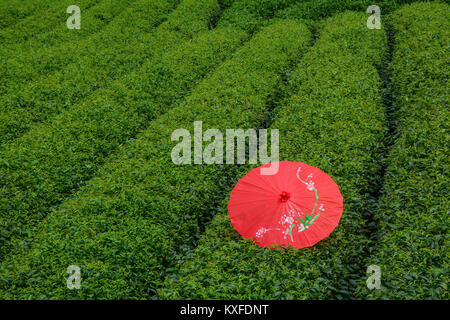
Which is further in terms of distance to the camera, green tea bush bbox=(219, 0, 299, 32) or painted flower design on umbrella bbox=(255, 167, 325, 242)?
green tea bush bbox=(219, 0, 299, 32)

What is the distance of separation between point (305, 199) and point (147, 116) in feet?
20.8

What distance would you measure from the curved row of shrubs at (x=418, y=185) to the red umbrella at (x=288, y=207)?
3.61 feet

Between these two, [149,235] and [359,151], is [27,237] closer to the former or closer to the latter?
[149,235]

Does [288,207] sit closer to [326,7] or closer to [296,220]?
[296,220]

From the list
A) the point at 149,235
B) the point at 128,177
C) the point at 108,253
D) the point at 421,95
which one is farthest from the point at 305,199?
the point at 421,95

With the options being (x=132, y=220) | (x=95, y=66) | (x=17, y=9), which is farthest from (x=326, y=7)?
(x=17, y=9)

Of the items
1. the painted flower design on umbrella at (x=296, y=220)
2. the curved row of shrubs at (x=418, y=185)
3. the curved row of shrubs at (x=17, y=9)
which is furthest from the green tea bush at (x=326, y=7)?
the painted flower design on umbrella at (x=296, y=220)

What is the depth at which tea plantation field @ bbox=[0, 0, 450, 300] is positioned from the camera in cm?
529

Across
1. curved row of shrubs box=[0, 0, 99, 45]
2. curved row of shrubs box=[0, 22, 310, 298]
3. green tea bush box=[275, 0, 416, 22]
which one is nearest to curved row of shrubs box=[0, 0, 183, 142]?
curved row of shrubs box=[0, 0, 99, 45]

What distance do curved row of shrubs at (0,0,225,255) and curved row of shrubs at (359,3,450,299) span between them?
6.12 meters

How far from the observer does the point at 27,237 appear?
6.66 metres

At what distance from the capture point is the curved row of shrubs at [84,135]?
7.38 metres

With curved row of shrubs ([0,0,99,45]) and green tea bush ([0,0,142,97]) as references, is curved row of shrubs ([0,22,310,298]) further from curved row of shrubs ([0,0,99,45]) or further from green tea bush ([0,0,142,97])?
curved row of shrubs ([0,0,99,45])

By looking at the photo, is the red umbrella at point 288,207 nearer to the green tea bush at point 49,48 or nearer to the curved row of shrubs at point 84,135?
the curved row of shrubs at point 84,135
